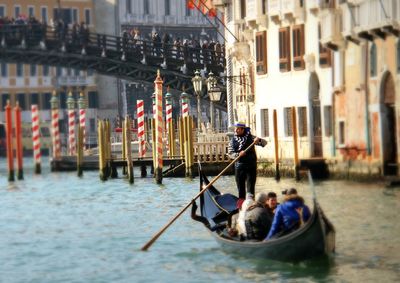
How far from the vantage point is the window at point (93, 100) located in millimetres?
63969

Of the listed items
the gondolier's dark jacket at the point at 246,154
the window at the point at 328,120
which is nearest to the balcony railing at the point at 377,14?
the window at the point at 328,120

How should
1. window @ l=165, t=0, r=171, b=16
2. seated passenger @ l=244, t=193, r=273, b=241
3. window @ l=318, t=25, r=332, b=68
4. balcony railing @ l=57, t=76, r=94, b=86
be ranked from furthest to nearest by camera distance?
window @ l=165, t=0, r=171, b=16, balcony railing @ l=57, t=76, r=94, b=86, window @ l=318, t=25, r=332, b=68, seated passenger @ l=244, t=193, r=273, b=241

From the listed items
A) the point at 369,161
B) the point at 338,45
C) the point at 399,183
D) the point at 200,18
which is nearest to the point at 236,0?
the point at 338,45

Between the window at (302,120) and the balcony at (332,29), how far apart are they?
2.42 m

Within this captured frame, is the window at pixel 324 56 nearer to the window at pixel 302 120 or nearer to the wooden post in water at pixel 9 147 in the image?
the window at pixel 302 120

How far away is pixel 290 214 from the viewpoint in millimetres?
15078

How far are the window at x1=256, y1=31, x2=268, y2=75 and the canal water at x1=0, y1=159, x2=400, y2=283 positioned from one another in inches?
187

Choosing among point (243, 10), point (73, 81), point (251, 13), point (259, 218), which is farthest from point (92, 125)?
point (259, 218)

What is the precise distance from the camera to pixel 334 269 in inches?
611

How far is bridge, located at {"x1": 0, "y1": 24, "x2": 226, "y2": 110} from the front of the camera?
129 feet

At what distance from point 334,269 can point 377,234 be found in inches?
123

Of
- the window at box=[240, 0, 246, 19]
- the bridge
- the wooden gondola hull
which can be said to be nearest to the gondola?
the wooden gondola hull

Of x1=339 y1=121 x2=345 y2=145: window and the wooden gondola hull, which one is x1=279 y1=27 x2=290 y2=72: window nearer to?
x1=339 y1=121 x2=345 y2=145: window

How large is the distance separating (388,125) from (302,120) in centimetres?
484
